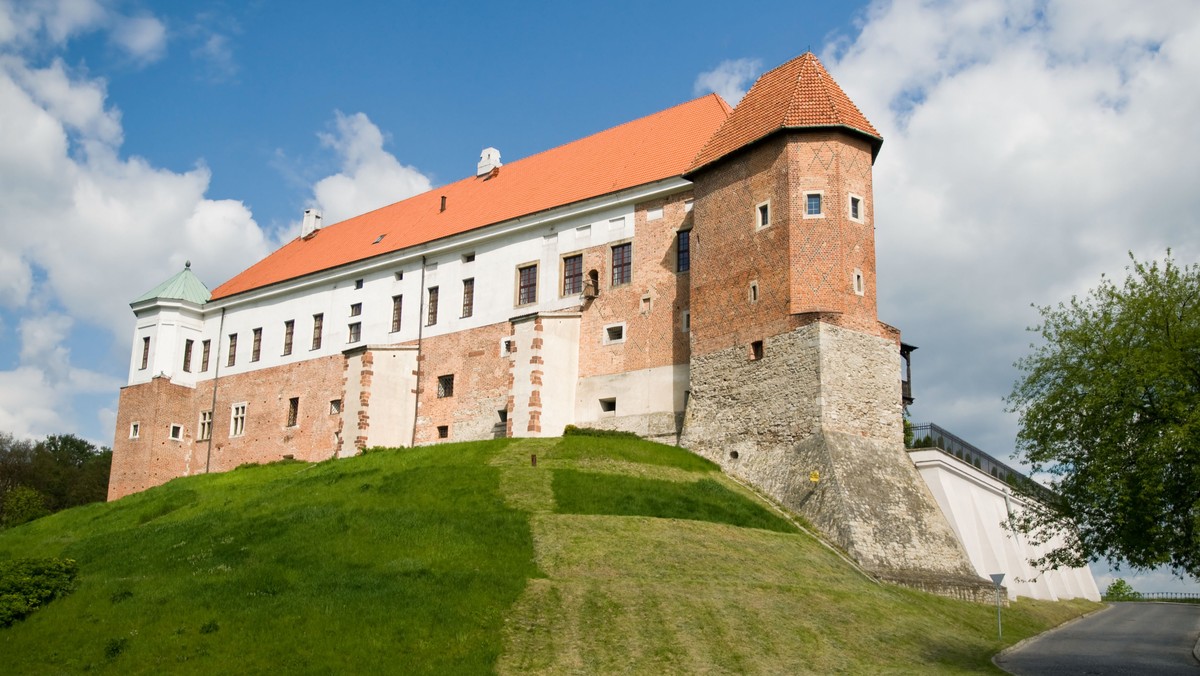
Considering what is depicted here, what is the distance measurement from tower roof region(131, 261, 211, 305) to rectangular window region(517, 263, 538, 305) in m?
20.5

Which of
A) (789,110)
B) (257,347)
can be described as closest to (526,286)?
(789,110)

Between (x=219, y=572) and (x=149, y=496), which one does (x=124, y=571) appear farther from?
(x=149, y=496)

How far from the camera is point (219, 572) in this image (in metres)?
23.3

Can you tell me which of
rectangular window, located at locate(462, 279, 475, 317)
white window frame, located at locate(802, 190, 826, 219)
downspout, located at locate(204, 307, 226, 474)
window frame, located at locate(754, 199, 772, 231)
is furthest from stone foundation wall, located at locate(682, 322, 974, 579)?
downspout, located at locate(204, 307, 226, 474)

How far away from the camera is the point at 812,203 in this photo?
33594 millimetres

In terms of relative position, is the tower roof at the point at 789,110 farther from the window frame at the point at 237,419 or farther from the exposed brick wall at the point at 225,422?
the window frame at the point at 237,419

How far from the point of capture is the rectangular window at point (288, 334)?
50456 millimetres

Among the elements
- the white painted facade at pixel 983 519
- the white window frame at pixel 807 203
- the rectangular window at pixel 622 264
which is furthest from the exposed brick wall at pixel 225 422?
the white painted facade at pixel 983 519

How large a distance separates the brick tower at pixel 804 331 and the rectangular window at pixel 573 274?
604 cm

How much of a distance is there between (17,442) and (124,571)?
53364 millimetres

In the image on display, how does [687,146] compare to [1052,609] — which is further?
[687,146]

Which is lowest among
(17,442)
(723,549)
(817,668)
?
(817,668)

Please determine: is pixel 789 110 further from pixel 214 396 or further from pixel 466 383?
pixel 214 396

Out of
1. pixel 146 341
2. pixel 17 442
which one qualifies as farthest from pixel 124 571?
pixel 17 442
